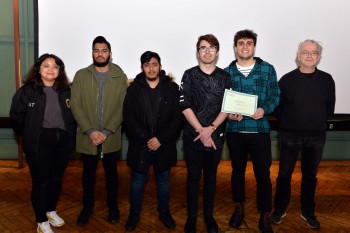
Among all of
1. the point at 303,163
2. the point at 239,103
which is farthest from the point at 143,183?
the point at 303,163

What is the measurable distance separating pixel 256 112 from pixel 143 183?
1108 millimetres

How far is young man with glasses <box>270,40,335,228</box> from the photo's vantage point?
2.82m

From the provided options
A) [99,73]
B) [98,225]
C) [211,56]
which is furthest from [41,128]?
[211,56]

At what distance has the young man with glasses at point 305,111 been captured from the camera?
9.25 ft

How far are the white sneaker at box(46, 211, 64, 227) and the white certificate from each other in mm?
1713

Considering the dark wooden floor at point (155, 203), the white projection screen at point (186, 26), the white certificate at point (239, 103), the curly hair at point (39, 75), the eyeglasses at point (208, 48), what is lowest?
the dark wooden floor at point (155, 203)

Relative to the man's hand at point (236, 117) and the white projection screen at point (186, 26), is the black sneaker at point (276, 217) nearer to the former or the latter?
the man's hand at point (236, 117)

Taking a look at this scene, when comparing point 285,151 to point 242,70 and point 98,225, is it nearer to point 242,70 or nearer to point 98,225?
point 242,70

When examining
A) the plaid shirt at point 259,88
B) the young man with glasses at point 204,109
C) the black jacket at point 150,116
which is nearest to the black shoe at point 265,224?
the young man with glasses at point 204,109

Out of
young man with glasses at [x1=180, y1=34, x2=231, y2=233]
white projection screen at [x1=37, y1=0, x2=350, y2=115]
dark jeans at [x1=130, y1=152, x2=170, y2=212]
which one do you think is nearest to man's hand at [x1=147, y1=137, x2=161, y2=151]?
dark jeans at [x1=130, y1=152, x2=170, y2=212]

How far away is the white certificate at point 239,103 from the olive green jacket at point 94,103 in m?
0.88

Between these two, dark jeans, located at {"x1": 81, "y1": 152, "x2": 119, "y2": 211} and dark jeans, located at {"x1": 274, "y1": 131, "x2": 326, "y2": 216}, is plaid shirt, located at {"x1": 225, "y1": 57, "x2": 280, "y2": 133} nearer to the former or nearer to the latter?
dark jeans, located at {"x1": 274, "y1": 131, "x2": 326, "y2": 216}

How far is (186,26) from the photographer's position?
12.5ft

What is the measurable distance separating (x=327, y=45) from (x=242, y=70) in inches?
63.9
